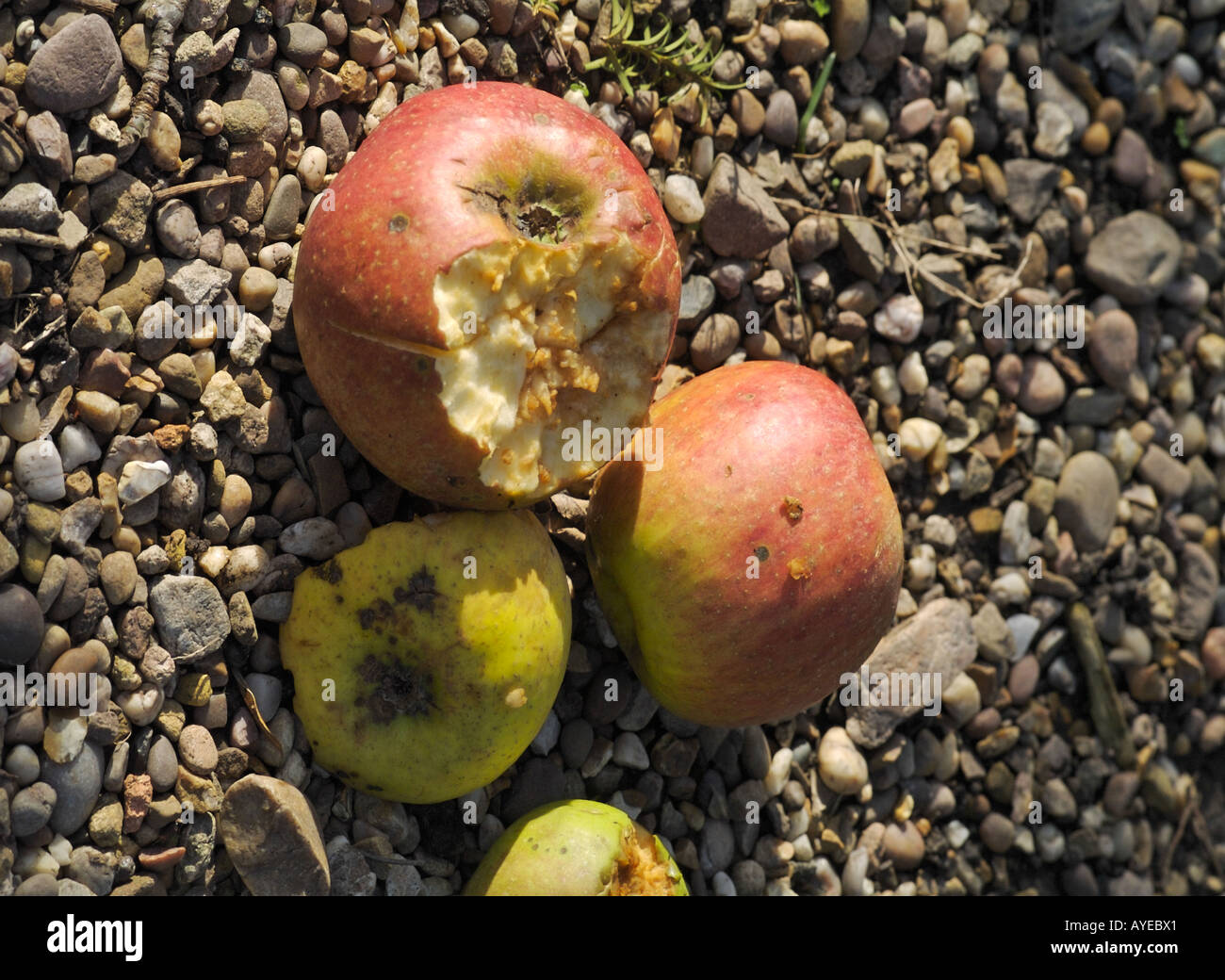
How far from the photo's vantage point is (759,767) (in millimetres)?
3318

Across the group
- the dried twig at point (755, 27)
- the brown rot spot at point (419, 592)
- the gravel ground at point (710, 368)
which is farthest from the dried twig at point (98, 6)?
the dried twig at point (755, 27)

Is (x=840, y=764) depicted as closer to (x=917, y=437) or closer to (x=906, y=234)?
(x=917, y=437)

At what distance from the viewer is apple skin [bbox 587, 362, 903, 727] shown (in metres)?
2.68

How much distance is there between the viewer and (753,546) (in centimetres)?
267

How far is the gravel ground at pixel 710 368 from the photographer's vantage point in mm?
2496

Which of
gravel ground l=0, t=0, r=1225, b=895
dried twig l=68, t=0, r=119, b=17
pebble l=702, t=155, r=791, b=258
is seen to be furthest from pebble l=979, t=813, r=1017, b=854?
dried twig l=68, t=0, r=119, b=17

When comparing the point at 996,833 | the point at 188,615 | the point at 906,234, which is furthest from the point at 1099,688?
the point at 188,615

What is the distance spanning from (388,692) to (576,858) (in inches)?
22.3

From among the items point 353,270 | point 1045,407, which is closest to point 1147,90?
point 1045,407

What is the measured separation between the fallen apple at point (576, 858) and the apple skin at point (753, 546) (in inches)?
13.6

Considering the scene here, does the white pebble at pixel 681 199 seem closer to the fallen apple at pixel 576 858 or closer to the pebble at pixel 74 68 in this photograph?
the pebble at pixel 74 68

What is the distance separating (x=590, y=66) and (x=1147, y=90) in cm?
212

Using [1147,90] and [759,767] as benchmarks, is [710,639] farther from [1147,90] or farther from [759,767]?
[1147,90]

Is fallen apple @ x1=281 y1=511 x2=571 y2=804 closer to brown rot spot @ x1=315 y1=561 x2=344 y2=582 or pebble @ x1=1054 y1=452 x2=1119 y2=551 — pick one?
brown rot spot @ x1=315 y1=561 x2=344 y2=582
